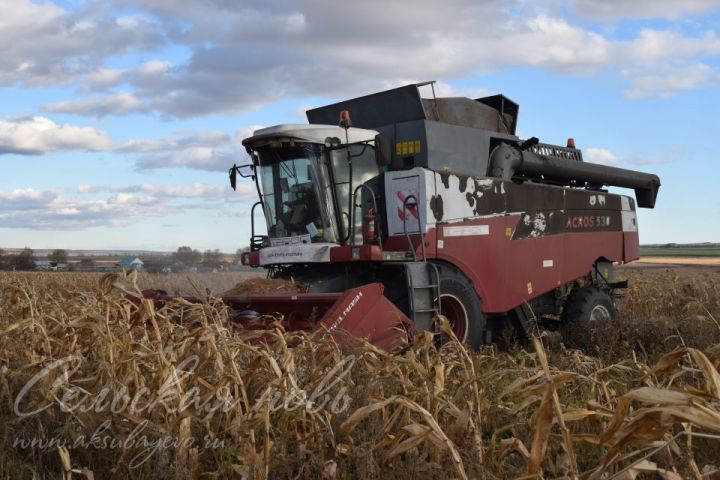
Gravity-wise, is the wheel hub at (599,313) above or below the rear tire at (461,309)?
below

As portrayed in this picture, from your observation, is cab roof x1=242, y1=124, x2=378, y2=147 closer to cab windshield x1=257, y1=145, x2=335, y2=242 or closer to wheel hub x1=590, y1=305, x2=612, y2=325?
cab windshield x1=257, y1=145, x2=335, y2=242

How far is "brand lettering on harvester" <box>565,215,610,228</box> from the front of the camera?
10445 millimetres

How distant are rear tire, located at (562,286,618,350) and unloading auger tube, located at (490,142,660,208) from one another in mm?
1640

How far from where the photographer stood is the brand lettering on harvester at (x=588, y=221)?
34.3ft

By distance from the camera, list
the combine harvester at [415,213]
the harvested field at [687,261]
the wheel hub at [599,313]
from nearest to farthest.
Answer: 1. the combine harvester at [415,213]
2. the wheel hub at [599,313]
3. the harvested field at [687,261]

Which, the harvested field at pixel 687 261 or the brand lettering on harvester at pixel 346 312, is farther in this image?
the harvested field at pixel 687 261

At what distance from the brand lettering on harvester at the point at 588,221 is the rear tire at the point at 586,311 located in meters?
0.89

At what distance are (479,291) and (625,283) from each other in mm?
3782

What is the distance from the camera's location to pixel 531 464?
2418mm

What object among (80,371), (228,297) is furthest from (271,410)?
(228,297)

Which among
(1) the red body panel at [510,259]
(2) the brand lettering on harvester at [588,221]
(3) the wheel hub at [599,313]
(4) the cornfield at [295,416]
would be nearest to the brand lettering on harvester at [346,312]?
(4) the cornfield at [295,416]

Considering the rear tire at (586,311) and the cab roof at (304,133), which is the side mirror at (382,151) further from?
the rear tire at (586,311)

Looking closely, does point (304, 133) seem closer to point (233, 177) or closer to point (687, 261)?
point (233, 177)

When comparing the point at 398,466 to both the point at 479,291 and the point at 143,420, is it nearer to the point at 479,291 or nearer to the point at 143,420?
the point at 143,420
